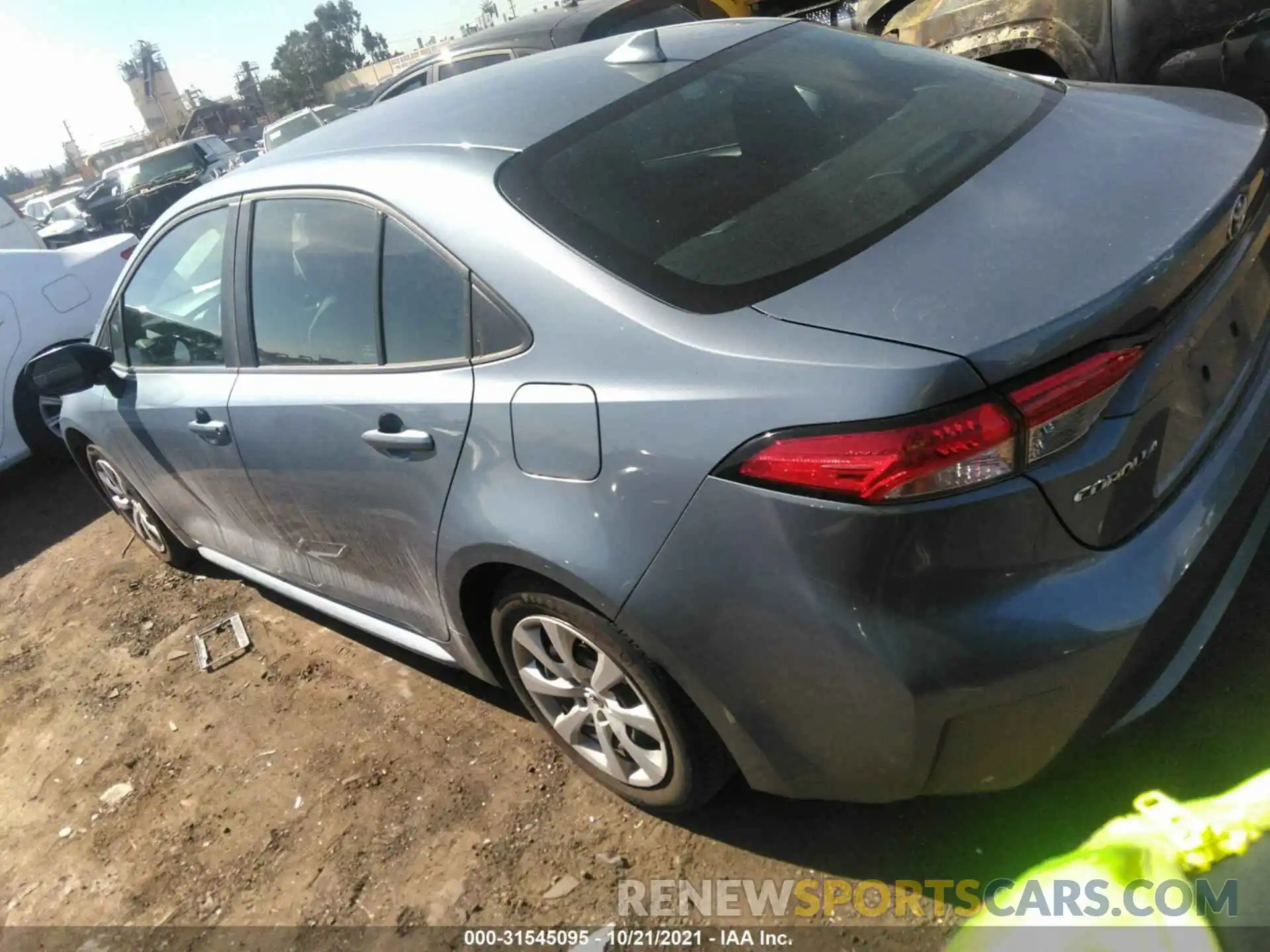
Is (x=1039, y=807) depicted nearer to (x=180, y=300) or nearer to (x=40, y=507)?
(x=180, y=300)

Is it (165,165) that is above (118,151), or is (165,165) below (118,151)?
below

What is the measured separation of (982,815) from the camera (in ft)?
7.53

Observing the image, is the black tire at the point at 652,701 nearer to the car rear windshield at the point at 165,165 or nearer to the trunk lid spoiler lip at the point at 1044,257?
the trunk lid spoiler lip at the point at 1044,257

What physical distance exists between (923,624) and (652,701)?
69 cm

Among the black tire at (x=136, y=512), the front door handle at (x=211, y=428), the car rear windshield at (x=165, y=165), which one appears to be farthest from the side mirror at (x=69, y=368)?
the car rear windshield at (x=165, y=165)

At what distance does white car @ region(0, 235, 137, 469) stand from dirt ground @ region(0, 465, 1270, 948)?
2469 mm

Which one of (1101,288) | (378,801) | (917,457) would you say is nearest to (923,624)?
(917,457)

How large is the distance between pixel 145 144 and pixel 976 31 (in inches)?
3396

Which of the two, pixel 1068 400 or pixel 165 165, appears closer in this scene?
pixel 1068 400

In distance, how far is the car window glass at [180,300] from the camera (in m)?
3.21

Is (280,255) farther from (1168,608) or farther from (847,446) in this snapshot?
(1168,608)

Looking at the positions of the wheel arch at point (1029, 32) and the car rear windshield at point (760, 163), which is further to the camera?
the wheel arch at point (1029, 32)

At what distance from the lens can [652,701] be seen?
7.15ft

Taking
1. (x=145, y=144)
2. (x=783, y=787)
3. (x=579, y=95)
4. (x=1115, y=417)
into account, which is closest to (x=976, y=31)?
(x=579, y=95)
